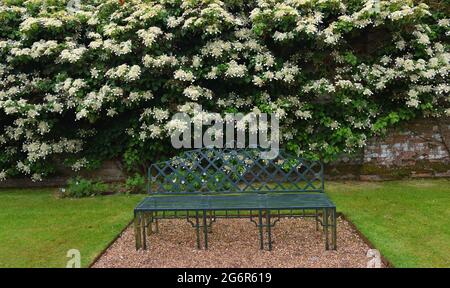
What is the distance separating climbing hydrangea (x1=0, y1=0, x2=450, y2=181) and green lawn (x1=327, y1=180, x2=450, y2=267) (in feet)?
3.46

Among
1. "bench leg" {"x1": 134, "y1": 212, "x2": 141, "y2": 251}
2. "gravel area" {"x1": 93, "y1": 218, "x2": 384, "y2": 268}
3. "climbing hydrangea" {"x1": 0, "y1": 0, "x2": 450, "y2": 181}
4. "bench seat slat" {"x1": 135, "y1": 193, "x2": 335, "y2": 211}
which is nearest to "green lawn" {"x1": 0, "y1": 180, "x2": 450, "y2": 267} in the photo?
"gravel area" {"x1": 93, "y1": 218, "x2": 384, "y2": 268}

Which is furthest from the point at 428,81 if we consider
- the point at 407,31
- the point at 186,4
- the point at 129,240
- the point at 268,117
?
the point at 129,240

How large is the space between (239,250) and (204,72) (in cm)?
390

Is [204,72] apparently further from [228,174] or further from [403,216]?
[403,216]

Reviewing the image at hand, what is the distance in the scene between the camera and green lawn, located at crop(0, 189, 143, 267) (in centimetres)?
511

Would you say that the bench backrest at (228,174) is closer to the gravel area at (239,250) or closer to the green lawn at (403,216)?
the gravel area at (239,250)

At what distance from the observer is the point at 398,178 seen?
8.63 m

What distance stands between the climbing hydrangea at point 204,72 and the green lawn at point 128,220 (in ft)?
3.31

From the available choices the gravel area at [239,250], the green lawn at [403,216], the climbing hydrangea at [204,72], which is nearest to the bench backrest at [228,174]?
the gravel area at [239,250]

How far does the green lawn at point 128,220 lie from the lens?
5020mm

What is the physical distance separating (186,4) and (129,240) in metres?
4.33

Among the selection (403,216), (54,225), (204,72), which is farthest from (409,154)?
(54,225)

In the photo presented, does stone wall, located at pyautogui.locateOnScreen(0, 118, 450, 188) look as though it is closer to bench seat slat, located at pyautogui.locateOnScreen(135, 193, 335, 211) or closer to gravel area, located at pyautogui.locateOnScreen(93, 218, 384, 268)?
gravel area, located at pyautogui.locateOnScreen(93, 218, 384, 268)
